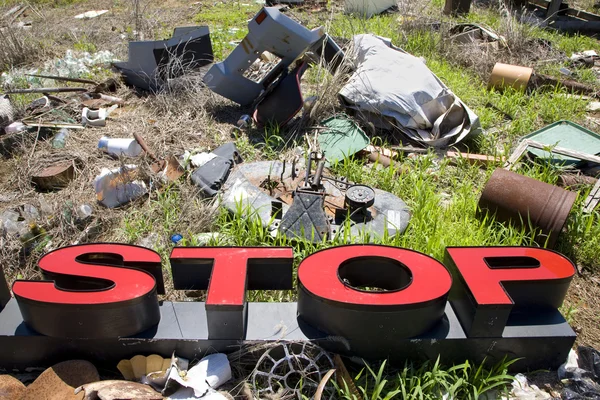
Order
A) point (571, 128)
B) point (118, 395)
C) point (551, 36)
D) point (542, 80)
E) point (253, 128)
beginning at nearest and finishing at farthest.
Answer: point (118, 395), point (571, 128), point (253, 128), point (542, 80), point (551, 36)

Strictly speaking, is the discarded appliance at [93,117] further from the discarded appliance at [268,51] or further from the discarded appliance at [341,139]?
the discarded appliance at [341,139]

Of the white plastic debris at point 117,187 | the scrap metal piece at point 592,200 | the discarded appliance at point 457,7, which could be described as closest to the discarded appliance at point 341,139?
the white plastic debris at point 117,187

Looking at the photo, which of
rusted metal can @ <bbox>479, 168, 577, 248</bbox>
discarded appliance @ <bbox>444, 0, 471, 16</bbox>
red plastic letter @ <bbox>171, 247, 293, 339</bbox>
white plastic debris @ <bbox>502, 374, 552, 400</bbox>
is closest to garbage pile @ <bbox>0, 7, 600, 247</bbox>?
rusted metal can @ <bbox>479, 168, 577, 248</bbox>

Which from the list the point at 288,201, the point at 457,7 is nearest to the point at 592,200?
the point at 288,201

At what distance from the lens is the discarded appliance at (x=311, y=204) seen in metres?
3.17

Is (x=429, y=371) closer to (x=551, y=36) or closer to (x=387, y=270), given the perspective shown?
(x=387, y=270)

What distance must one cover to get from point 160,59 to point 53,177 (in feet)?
7.18

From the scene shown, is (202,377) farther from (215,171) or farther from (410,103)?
(410,103)

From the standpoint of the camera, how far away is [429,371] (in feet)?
7.76

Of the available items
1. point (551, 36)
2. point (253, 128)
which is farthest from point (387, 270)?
point (551, 36)

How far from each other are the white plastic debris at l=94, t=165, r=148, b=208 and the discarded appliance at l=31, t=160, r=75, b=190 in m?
0.53

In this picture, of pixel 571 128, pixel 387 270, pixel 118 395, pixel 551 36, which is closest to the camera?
pixel 118 395

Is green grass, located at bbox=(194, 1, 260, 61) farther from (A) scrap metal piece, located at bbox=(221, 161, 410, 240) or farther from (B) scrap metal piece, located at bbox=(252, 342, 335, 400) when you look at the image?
(B) scrap metal piece, located at bbox=(252, 342, 335, 400)

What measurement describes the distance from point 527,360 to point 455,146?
2.76 m
